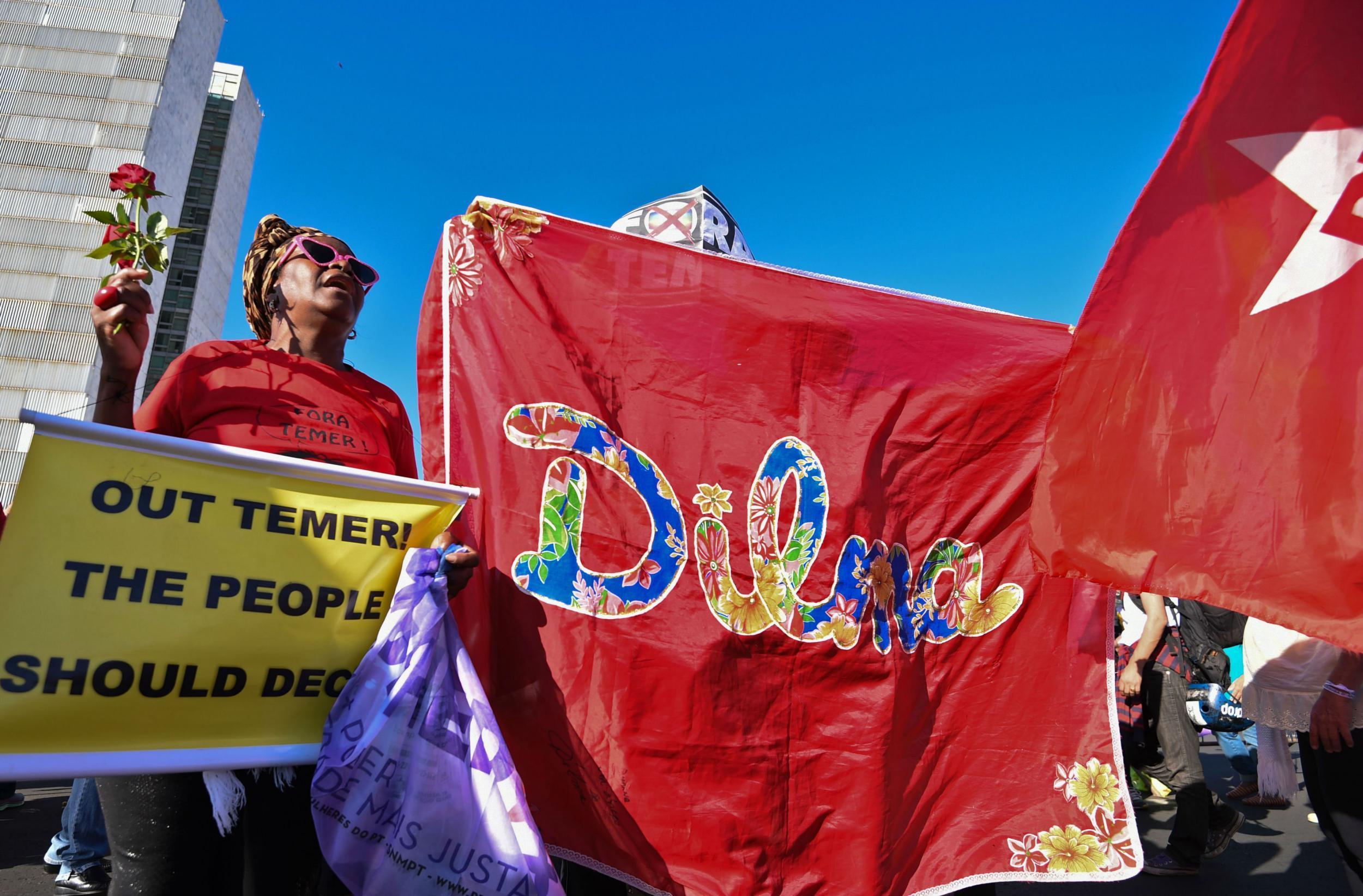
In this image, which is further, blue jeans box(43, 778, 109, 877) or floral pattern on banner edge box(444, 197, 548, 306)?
blue jeans box(43, 778, 109, 877)

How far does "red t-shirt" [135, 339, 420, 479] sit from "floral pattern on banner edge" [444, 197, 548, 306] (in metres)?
0.60

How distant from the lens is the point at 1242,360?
193 centimetres

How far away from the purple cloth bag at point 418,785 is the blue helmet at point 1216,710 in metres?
5.79

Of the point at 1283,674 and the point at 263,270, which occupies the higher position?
the point at 263,270

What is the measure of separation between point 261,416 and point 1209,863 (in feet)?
16.4

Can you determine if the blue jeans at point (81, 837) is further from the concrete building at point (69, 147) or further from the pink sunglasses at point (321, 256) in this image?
the concrete building at point (69, 147)

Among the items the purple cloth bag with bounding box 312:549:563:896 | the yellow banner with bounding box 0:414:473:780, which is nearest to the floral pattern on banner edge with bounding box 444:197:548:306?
the yellow banner with bounding box 0:414:473:780

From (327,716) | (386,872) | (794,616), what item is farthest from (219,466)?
(794,616)

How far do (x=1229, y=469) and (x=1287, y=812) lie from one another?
5.36m

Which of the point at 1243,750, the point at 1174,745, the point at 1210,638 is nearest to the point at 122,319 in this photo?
the point at 1174,745

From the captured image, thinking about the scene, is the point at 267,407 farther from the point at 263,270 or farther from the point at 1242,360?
the point at 1242,360

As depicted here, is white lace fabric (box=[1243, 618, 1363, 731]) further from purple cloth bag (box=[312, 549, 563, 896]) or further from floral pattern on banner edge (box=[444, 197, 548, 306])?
floral pattern on banner edge (box=[444, 197, 548, 306])

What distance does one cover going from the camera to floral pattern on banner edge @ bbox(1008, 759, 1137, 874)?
253 centimetres
